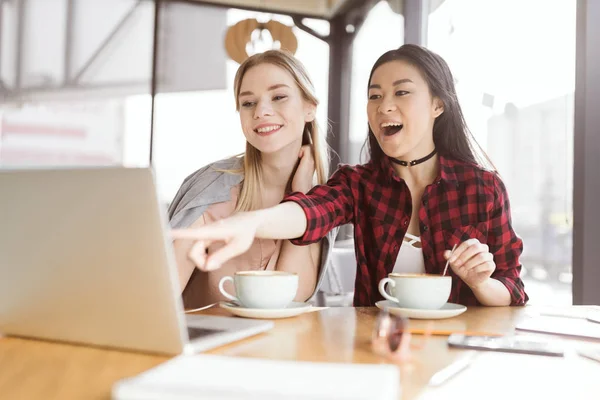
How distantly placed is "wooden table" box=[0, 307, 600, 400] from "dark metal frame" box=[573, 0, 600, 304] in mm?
943

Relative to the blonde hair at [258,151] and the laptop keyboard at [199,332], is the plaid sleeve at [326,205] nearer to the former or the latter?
the blonde hair at [258,151]

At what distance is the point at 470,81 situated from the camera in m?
2.73

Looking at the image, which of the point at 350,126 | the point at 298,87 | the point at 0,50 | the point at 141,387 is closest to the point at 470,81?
the point at 298,87

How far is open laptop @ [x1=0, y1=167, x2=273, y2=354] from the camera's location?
632 millimetres

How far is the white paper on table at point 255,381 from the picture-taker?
0.46 meters

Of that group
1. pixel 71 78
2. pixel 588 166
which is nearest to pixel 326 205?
pixel 588 166

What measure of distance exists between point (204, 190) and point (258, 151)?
0.20m

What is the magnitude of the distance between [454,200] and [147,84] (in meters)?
3.60

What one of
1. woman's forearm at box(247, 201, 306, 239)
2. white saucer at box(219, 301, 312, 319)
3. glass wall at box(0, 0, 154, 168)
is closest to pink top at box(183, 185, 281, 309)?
woman's forearm at box(247, 201, 306, 239)

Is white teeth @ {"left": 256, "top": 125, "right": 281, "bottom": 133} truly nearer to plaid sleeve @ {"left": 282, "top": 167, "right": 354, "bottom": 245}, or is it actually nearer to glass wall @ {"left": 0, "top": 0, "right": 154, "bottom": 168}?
plaid sleeve @ {"left": 282, "top": 167, "right": 354, "bottom": 245}

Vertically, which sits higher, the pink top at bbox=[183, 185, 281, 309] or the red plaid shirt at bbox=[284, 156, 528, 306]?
the red plaid shirt at bbox=[284, 156, 528, 306]

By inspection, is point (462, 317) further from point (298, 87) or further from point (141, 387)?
point (298, 87)

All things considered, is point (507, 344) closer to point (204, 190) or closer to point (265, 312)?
point (265, 312)

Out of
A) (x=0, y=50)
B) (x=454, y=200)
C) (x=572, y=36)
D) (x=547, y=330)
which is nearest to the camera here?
(x=547, y=330)
